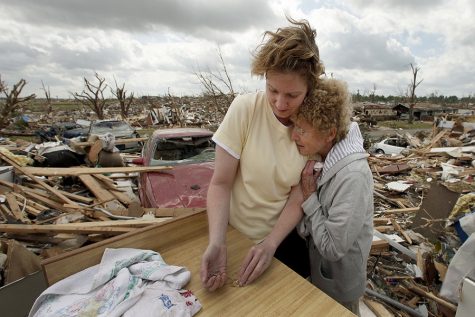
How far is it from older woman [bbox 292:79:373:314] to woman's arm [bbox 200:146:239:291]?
0.40m

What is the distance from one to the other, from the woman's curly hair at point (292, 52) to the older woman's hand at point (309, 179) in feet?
1.48

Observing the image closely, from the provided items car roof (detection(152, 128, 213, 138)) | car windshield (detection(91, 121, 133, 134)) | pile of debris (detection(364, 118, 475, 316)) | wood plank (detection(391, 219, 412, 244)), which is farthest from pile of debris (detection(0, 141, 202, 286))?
car windshield (detection(91, 121, 133, 134))

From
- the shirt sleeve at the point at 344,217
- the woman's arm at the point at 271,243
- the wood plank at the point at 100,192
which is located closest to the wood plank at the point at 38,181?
the wood plank at the point at 100,192

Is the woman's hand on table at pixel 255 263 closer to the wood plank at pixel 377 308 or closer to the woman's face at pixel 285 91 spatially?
the woman's face at pixel 285 91

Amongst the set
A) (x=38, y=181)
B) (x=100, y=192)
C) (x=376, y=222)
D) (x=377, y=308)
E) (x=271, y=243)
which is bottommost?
(x=376, y=222)

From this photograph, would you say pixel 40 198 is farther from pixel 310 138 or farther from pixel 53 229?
pixel 310 138

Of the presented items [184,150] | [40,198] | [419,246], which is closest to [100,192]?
[40,198]

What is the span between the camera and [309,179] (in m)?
1.53

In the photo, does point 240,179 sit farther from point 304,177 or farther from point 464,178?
point 464,178

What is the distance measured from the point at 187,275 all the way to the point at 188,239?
344mm

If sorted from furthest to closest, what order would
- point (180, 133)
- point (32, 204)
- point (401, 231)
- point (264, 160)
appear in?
point (180, 133)
point (401, 231)
point (32, 204)
point (264, 160)

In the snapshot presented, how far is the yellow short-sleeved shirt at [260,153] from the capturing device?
4.88 feet

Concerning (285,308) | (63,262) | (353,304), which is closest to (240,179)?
(285,308)

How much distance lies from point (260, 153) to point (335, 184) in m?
0.41
